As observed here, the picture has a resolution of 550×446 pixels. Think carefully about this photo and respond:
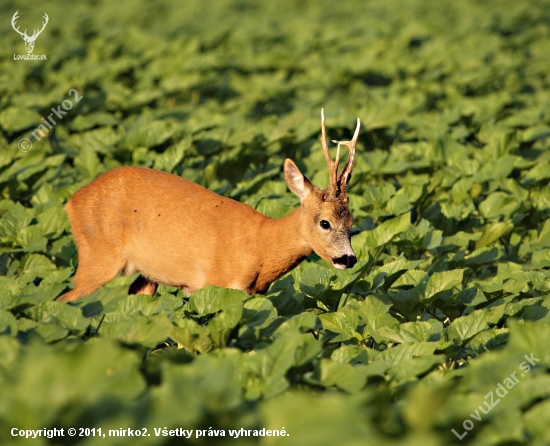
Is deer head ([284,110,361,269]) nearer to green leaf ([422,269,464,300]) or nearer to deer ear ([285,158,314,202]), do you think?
deer ear ([285,158,314,202])

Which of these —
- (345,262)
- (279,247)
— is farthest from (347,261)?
(279,247)

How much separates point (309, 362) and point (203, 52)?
38.4ft

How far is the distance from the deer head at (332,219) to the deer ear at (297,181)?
2.6 inches

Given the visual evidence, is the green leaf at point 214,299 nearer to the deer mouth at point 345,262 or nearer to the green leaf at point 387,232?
the deer mouth at point 345,262

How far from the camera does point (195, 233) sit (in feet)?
19.7

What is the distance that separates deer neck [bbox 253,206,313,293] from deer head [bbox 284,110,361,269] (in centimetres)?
6

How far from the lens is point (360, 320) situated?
5.24 meters

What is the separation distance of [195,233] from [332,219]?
929 mm

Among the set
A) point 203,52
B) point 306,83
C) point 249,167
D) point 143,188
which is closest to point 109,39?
point 203,52

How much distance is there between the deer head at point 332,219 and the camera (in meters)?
5.82

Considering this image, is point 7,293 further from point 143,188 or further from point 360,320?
point 360,320

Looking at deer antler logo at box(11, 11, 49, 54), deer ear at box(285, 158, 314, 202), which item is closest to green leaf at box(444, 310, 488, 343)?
deer ear at box(285, 158, 314, 202)
